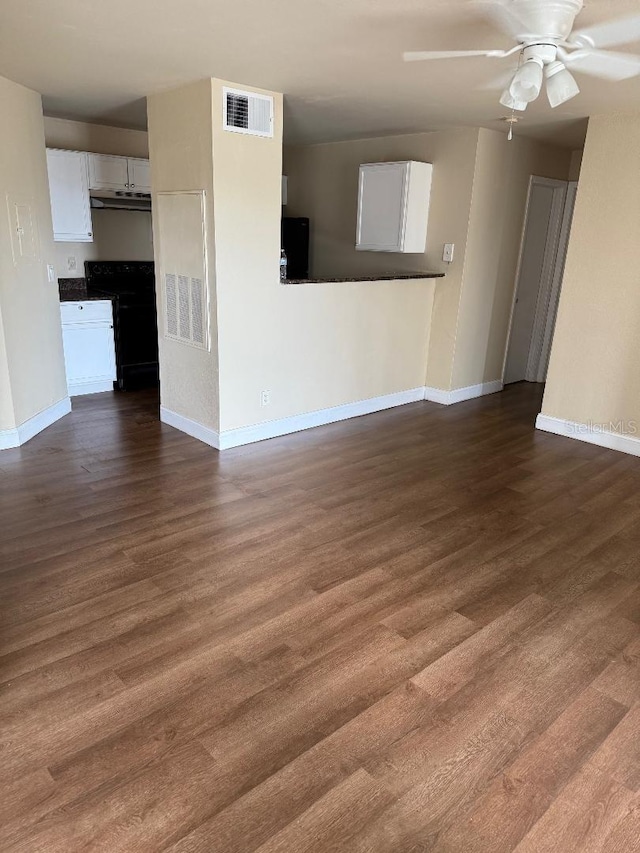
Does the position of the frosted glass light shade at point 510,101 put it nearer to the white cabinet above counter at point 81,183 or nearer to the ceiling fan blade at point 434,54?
the ceiling fan blade at point 434,54

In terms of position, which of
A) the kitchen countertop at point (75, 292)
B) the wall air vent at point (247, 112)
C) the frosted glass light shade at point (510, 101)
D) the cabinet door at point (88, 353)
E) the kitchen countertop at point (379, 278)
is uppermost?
the wall air vent at point (247, 112)

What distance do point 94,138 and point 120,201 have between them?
Answer: 57 centimetres

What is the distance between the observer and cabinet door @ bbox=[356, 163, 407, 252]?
517 centimetres

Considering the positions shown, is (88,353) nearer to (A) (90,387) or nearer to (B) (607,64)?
(A) (90,387)

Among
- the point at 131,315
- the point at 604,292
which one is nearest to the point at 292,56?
the point at 604,292

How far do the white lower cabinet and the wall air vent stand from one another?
230cm

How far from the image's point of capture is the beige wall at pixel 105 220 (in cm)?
533

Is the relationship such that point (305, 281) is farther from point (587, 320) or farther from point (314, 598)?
point (314, 598)

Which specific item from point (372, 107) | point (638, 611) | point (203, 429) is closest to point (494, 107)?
point (372, 107)

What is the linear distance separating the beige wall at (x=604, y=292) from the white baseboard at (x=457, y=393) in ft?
3.38

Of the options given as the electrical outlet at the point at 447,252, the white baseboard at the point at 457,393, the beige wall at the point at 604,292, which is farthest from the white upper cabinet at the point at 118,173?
the beige wall at the point at 604,292

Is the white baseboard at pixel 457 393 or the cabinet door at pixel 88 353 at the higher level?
the cabinet door at pixel 88 353

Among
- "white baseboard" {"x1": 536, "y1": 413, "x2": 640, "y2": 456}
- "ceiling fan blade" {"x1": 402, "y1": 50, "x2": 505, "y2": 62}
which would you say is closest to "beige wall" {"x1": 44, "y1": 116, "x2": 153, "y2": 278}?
"ceiling fan blade" {"x1": 402, "y1": 50, "x2": 505, "y2": 62}

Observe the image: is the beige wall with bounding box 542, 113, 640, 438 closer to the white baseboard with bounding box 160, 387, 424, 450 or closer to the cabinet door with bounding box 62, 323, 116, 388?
the white baseboard with bounding box 160, 387, 424, 450
